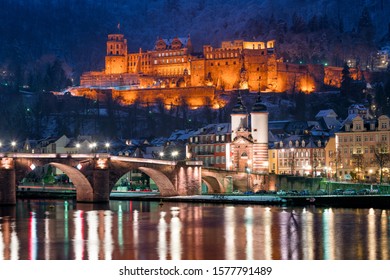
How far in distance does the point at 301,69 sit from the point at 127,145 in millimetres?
54925

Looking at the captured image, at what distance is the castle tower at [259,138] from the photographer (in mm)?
110812

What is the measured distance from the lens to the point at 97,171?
306 feet

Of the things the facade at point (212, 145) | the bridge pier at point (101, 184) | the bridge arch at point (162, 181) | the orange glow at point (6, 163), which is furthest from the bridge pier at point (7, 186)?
the facade at point (212, 145)

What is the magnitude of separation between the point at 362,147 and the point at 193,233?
5141 centimetres

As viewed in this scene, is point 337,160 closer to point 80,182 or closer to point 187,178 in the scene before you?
point 187,178

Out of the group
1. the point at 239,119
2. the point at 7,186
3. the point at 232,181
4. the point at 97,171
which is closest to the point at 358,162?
the point at 239,119

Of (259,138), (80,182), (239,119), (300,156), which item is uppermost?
(239,119)

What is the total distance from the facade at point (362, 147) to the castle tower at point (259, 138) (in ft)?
30.2

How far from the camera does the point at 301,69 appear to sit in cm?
19400

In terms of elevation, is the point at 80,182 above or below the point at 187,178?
below

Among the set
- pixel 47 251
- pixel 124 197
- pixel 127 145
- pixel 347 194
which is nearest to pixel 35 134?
pixel 127 145

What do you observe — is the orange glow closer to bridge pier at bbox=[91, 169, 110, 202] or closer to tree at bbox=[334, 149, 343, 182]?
bridge pier at bbox=[91, 169, 110, 202]

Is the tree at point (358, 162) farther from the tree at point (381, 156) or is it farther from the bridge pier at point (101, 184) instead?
the bridge pier at point (101, 184)
